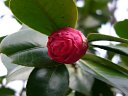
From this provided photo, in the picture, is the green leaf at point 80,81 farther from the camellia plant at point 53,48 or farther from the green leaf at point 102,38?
the green leaf at point 102,38

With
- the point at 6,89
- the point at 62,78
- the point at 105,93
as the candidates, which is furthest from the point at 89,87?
the point at 6,89

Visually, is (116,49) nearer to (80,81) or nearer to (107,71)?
(107,71)

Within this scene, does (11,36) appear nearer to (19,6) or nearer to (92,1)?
(19,6)

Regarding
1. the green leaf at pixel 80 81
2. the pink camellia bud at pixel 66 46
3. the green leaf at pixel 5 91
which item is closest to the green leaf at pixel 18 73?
the green leaf at pixel 80 81

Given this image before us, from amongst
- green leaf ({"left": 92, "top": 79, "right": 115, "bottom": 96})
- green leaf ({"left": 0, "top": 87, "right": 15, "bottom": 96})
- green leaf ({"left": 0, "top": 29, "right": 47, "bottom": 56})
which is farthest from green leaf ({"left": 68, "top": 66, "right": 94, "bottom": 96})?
green leaf ({"left": 0, "top": 87, "right": 15, "bottom": 96})

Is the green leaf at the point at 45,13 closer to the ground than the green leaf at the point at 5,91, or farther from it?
farther from it

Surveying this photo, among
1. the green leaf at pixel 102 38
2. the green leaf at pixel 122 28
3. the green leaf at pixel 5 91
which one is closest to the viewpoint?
the green leaf at pixel 102 38

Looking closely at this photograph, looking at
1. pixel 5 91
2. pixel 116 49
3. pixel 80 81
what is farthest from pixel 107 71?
pixel 5 91

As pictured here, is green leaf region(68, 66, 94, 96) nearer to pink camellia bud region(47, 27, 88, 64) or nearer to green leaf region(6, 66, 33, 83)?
green leaf region(6, 66, 33, 83)
